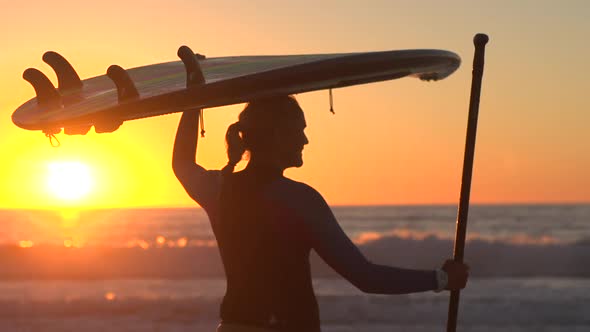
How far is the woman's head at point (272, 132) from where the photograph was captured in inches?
129

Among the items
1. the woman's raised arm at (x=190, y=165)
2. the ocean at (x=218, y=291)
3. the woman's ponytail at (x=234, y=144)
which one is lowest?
the ocean at (x=218, y=291)

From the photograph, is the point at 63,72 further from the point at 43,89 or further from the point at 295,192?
the point at 295,192

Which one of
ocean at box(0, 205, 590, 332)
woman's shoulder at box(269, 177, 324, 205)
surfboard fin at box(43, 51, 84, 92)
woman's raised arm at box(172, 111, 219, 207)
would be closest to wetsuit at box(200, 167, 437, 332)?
woman's shoulder at box(269, 177, 324, 205)

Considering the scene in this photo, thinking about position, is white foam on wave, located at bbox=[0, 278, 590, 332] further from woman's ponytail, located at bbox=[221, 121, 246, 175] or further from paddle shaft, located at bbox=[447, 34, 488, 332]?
woman's ponytail, located at bbox=[221, 121, 246, 175]

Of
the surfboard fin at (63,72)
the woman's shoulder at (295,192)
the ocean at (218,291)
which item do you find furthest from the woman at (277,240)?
the ocean at (218,291)

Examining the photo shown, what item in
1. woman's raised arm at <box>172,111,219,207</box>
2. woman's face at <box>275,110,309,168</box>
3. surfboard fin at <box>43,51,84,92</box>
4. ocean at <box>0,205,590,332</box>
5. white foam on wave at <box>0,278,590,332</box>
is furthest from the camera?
ocean at <box>0,205,590,332</box>

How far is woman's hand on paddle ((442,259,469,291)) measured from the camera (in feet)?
11.1

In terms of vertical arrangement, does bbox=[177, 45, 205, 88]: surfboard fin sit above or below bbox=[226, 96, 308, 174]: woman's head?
above

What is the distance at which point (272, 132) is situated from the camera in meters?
3.29

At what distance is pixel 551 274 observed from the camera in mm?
20312

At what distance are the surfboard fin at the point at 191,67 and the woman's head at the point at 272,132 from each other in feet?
0.59

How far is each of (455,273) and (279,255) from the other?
22.9 inches

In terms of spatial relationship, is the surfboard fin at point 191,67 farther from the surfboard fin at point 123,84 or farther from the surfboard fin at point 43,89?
the surfboard fin at point 43,89

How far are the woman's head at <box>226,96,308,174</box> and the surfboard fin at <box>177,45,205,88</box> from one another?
179 millimetres
